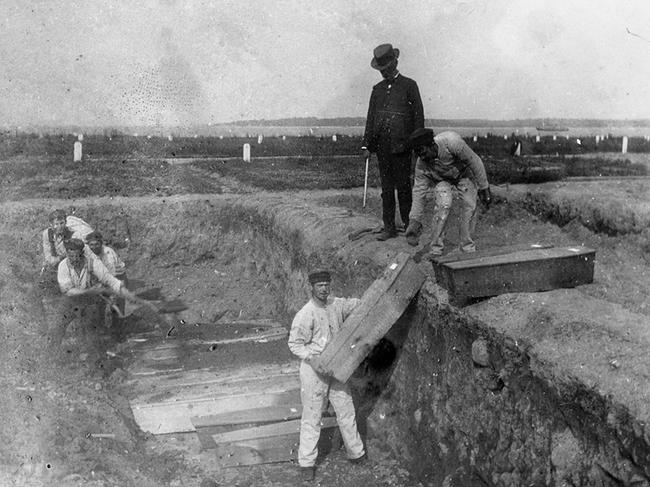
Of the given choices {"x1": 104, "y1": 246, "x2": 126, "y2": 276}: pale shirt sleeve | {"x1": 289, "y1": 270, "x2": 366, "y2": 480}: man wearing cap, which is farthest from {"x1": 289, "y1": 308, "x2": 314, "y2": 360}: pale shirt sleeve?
{"x1": 104, "y1": 246, "x2": 126, "y2": 276}: pale shirt sleeve

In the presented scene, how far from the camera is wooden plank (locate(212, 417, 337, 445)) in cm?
614

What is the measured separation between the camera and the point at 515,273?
502 centimetres

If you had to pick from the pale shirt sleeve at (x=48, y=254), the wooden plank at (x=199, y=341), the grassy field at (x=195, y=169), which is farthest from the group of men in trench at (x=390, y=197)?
the grassy field at (x=195, y=169)

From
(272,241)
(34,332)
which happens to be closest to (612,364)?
(34,332)

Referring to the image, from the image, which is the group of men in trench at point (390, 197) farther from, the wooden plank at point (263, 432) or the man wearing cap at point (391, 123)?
the wooden plank at point (263, 432)

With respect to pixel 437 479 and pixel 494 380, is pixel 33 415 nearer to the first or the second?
pixel 437 479

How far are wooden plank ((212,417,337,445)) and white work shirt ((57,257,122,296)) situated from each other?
2939mm

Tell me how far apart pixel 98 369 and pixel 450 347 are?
4.36m

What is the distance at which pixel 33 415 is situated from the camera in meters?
5.88

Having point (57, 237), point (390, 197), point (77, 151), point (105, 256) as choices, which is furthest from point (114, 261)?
point (77, 151)

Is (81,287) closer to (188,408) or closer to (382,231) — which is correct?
(188,408)

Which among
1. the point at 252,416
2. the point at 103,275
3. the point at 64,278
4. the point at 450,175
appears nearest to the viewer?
the point at 252,416

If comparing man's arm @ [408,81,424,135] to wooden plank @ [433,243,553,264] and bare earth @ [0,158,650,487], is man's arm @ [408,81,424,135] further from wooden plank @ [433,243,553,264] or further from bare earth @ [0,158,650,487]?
wooden plank @ [433,243,553,264]

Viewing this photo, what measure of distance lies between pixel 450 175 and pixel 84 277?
4.54m
